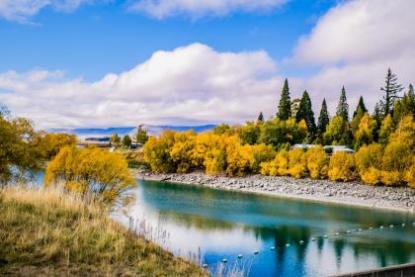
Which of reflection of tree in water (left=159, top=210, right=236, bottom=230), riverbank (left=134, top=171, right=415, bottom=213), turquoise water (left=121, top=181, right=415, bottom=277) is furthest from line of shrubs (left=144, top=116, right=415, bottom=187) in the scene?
reflection of tree in water (left=159, top=210, right=236, bottom=230)

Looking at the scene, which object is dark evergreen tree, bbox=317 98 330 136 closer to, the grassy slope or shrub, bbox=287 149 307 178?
shrub, bbox=287 149 307 178

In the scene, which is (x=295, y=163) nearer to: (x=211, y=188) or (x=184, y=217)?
(x=211, y=188)

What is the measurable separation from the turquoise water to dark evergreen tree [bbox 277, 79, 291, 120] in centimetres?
3682

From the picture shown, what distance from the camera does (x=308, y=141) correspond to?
8338cm

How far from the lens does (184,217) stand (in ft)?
126

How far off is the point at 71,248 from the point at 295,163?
6942cm

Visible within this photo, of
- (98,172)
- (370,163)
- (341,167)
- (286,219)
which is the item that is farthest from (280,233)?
(370,163)

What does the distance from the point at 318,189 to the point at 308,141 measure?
21022mm

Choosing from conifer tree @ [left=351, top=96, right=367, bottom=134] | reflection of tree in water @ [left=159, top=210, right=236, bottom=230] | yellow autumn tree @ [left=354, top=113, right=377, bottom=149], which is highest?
conifer tree @ [left=351, top=96, right=367, bottom=134]

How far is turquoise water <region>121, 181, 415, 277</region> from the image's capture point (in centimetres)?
2469

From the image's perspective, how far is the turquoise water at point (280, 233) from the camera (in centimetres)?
2469

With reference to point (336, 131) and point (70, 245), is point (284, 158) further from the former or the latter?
point (70, 245)

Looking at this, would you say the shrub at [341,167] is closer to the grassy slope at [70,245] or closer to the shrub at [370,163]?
the shrub at [370,163]

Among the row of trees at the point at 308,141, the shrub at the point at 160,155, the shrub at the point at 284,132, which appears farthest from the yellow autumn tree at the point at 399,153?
the shrub at the point at 160,155
